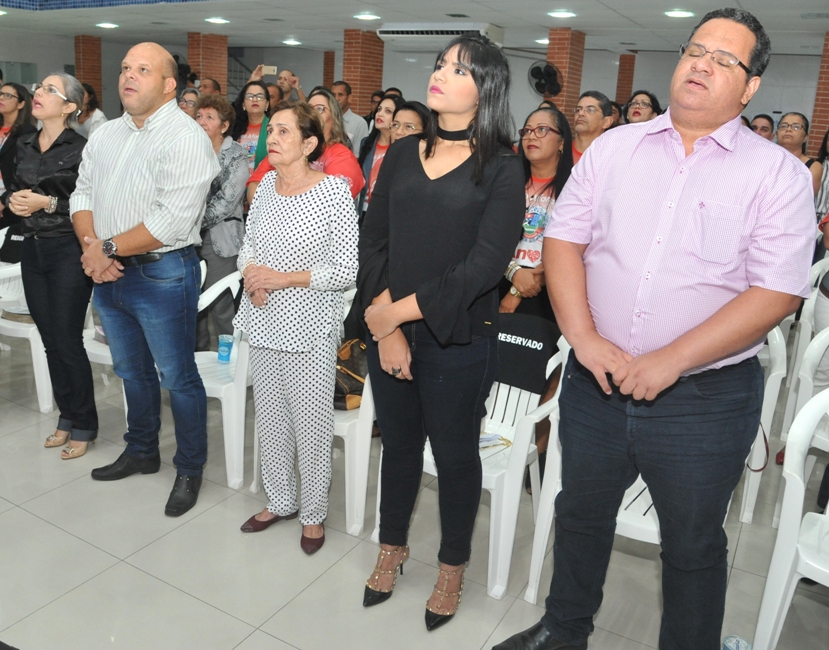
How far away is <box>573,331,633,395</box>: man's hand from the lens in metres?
1.57

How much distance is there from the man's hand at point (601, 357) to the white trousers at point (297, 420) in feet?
3.23

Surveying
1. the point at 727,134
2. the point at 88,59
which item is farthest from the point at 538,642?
the point at 88,59

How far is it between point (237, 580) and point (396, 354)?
3.14ft

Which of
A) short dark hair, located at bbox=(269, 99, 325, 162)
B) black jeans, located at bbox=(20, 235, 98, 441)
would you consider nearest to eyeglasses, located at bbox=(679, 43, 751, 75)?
short dark hair, located at bbox=(269, 99, 325, 162)

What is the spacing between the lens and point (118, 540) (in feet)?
8.06

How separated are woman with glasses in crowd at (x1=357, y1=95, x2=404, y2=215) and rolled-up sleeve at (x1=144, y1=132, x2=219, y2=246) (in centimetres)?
194

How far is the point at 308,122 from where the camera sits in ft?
7.57

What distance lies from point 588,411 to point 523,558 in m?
0.99

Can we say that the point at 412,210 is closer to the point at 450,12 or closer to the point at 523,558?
the point at 523,558

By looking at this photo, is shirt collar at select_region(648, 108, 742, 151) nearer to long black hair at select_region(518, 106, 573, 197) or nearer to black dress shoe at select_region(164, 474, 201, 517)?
long black hair at select_region(518, 106, 573, 197)

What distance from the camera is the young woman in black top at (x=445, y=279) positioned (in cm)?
182

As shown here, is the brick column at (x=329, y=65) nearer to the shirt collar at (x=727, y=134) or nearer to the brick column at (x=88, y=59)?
the brick column at (x=88, y=59)

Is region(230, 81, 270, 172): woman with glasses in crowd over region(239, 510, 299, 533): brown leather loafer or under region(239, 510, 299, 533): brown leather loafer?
over

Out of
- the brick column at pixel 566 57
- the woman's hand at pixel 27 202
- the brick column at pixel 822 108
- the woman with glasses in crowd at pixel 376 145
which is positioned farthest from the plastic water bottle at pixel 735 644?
the brick column at pixel 566 57
